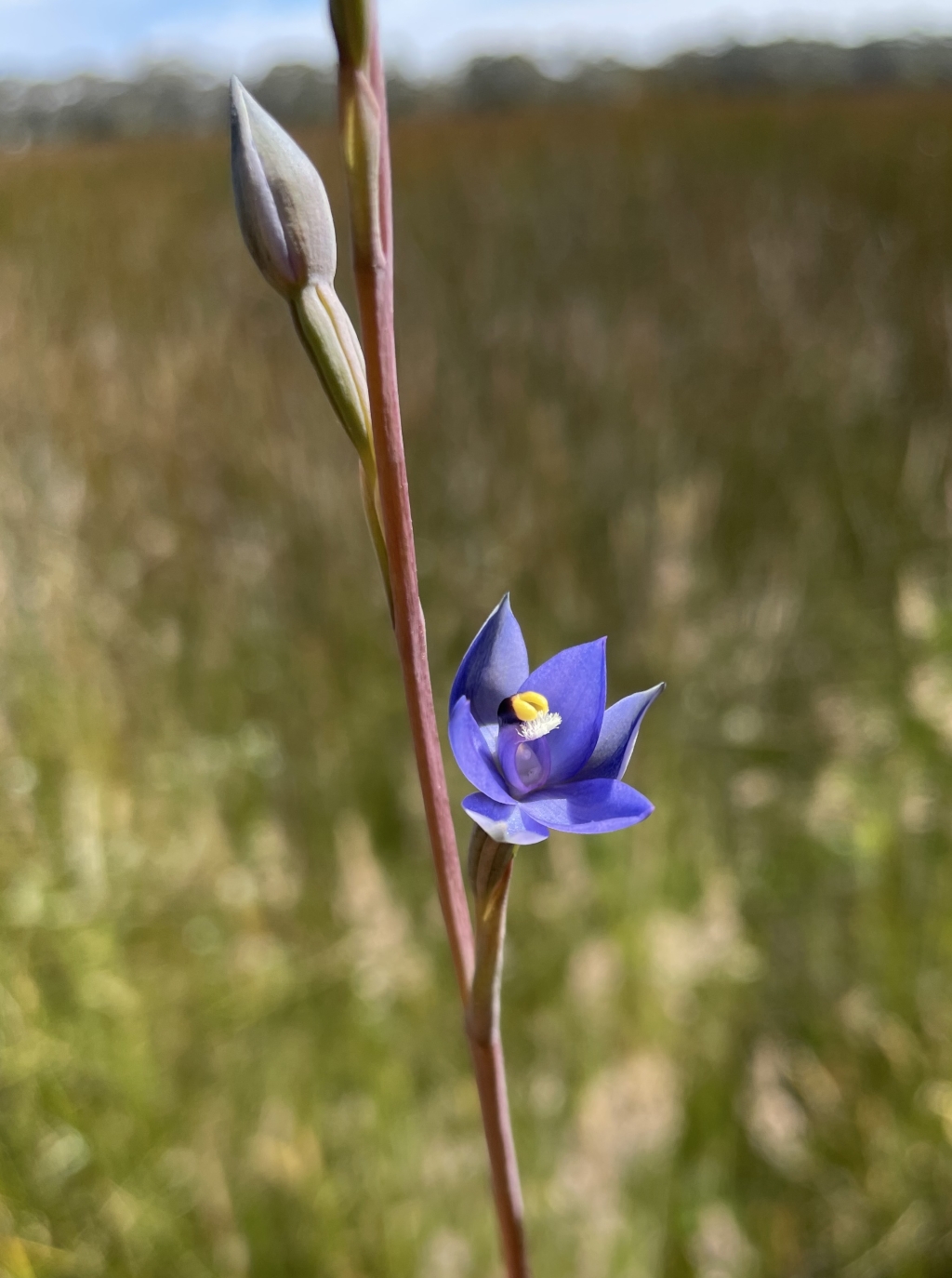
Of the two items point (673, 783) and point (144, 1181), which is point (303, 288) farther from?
point (673, 783)

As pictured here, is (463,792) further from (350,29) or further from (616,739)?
(350,29)

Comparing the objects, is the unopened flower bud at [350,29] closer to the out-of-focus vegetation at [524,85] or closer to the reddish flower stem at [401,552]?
the reddish flower stem at [401,552]

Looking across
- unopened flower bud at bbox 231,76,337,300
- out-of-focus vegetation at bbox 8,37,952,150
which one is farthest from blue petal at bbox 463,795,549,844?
out-of-focus vegetation at bbox 8,37,952,150

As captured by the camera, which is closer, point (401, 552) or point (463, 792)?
point (401, 552)

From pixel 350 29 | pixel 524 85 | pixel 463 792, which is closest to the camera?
pixel 350 29

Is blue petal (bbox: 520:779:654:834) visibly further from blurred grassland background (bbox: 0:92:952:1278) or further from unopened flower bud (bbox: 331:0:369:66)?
blurred grassland background (bbox: 0:92:952:1278)

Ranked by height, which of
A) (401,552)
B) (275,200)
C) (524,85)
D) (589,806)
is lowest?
(589,806)

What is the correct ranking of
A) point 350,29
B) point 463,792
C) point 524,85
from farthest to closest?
point 524,85 → point 463,792 → point 350,29

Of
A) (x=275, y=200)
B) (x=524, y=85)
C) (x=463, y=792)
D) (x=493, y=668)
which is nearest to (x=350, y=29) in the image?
(x=275, y=200)

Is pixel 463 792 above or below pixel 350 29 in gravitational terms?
below
